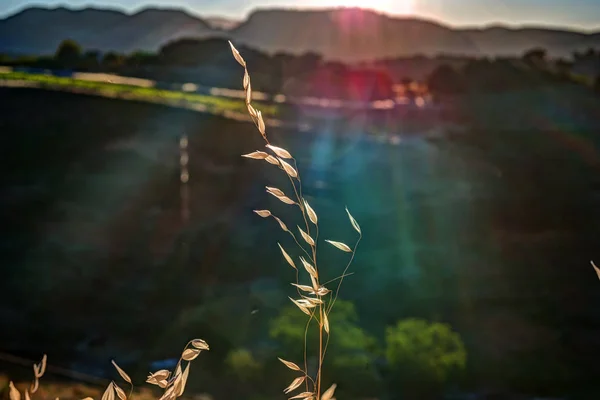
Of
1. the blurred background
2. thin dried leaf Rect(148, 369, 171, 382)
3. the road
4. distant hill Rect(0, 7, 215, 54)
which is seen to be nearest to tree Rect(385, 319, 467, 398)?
the blurred background

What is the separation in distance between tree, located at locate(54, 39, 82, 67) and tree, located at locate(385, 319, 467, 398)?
121 centimetres

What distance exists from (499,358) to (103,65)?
1.45 m

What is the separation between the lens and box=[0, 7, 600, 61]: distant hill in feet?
5.22

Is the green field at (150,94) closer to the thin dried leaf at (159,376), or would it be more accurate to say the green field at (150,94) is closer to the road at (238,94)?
the road at (238,94)

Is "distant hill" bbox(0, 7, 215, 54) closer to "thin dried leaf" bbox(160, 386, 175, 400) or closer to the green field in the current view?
the green field

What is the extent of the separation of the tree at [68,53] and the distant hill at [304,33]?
0.02 meters

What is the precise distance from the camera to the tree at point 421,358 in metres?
1.64

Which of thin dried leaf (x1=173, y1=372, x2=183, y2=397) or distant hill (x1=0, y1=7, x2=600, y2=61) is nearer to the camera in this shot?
thin dried leaf (x1=173, y1=372, x2=183, y2=397)

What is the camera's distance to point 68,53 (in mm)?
1610

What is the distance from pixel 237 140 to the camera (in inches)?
66.0

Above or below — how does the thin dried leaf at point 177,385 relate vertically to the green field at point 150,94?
above

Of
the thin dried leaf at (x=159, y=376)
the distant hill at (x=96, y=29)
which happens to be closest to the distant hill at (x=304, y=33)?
the distant hill at (x=96, y=29)

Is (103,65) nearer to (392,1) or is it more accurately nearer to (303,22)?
(303,22)

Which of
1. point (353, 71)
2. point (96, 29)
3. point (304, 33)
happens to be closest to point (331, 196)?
point (353, 71)
